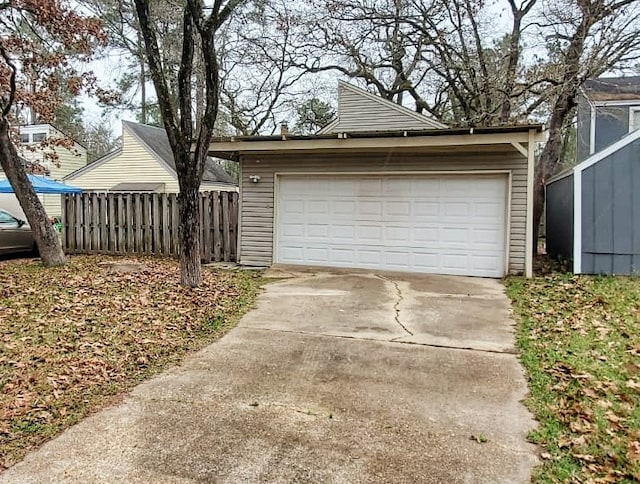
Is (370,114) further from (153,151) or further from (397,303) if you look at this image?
(153,151)

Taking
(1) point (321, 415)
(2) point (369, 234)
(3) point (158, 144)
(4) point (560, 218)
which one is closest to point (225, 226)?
(2) point (369, 234)

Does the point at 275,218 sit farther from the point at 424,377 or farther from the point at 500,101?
the point at 500,101

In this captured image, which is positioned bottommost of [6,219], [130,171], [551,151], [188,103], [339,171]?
[6,219]

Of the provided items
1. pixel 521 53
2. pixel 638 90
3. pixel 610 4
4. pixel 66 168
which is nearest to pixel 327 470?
pixel 610 4

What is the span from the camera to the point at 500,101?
13.8m

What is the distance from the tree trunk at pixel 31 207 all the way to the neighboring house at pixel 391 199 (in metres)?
3.46

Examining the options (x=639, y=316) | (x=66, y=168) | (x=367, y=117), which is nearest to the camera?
(x=639, y=316)

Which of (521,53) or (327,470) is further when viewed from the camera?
(521,53)

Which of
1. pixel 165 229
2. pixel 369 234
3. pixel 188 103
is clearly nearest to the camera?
pixel 188 103

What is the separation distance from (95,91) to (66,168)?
50.1 feet

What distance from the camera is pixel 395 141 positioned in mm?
8359

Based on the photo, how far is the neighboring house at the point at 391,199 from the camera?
8.47 meters

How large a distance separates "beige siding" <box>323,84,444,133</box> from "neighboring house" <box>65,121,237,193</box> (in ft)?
27.6

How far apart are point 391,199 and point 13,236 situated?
8.42 meters
